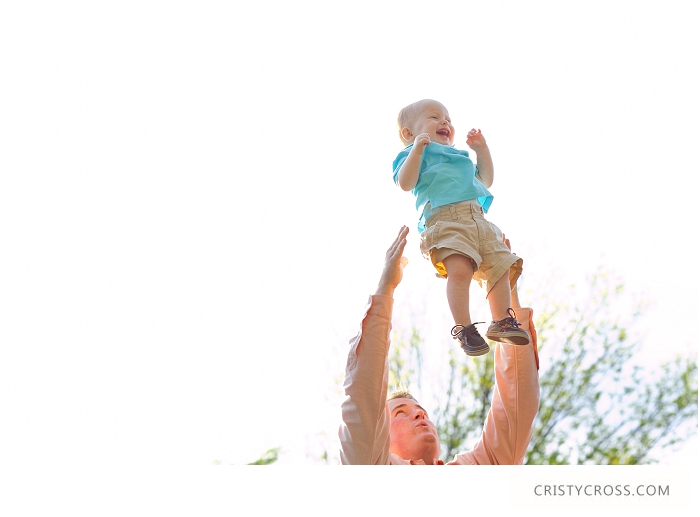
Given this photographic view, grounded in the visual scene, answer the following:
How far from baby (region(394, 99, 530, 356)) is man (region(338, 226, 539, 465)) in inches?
6.6

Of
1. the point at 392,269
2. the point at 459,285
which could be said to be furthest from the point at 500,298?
the point at 392,269

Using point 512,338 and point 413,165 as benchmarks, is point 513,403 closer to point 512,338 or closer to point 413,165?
point 512,338

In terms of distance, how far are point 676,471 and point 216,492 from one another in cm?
140

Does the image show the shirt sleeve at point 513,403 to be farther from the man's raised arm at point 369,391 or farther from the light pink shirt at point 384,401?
the man's raised arm at point 369,391

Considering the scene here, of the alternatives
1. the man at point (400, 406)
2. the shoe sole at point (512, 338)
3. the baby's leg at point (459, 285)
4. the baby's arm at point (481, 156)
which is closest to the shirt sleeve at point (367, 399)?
the man at point (400, 406)

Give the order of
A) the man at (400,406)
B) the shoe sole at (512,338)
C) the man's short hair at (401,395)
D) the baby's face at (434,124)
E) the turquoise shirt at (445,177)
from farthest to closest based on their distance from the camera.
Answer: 1. the man's short hair at (401,395)
2. the baby's face at (434,124)
3. the turquoise shirt at (445,177)
4. the man at (400,406)
5. the shoe sole at (512,338)

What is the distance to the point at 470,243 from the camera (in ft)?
8.39

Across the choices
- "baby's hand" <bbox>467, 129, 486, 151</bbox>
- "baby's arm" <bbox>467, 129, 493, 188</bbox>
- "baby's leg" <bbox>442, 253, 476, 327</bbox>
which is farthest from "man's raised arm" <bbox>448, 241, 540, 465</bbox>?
"baby's hand" <bbox>467, 129, 486, 151</bbox>

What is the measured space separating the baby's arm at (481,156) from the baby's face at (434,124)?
0.09m

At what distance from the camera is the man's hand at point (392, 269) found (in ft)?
8.86

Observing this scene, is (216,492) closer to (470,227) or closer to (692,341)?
(470,227)

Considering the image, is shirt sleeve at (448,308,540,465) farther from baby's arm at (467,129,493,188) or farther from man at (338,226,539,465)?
baby's arm at (467,129,493,188)

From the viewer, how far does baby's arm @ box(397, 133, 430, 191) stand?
259cm

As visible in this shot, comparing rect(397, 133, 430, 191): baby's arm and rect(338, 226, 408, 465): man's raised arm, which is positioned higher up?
rect(397, 133, 430, 191): baby's arm
